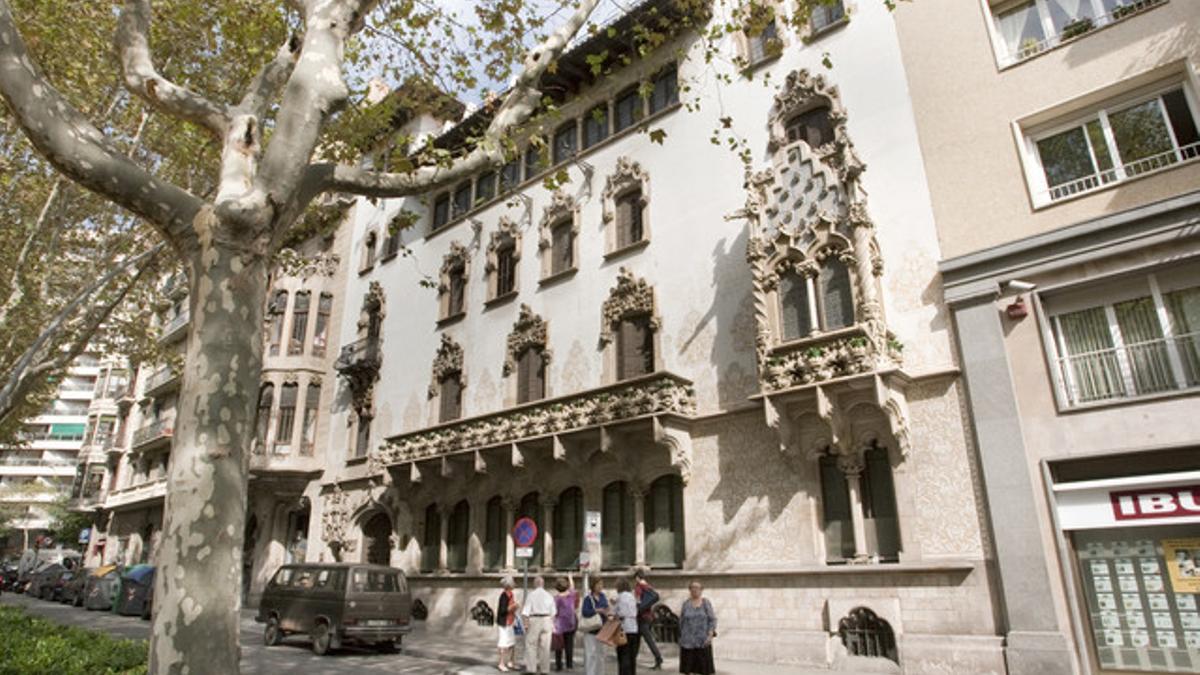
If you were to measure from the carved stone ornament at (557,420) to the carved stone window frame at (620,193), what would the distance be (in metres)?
4.68

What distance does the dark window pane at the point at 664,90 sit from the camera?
70.3ft

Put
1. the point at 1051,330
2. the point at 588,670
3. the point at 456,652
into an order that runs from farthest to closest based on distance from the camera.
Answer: the point at 456,652, the point at 1051,330, the point at 588,670

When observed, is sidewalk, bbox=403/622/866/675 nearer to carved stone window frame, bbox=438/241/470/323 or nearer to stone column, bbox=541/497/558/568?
stone column, bbox=541/497/558/568

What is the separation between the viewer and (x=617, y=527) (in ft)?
62.1

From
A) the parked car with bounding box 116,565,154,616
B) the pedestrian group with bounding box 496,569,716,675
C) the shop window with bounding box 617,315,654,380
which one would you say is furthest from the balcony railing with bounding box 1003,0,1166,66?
the parked car with bounding box 116,565,154,616

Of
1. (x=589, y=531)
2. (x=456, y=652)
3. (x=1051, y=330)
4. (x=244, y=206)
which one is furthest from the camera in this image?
(x=456, y=652)

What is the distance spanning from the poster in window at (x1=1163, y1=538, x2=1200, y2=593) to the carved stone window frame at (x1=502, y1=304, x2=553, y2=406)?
15.6 m

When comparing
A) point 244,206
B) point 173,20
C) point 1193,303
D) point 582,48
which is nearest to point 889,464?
point 1193,303

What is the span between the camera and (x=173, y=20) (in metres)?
15.5

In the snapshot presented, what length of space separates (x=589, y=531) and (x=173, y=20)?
14.0 metres

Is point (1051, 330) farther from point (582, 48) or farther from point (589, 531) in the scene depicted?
point (582, 48)

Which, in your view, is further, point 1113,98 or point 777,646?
point 777,646

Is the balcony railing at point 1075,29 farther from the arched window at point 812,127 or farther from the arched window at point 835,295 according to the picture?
the arched window at point 835,295

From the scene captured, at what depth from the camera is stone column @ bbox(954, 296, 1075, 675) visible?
11695mm
